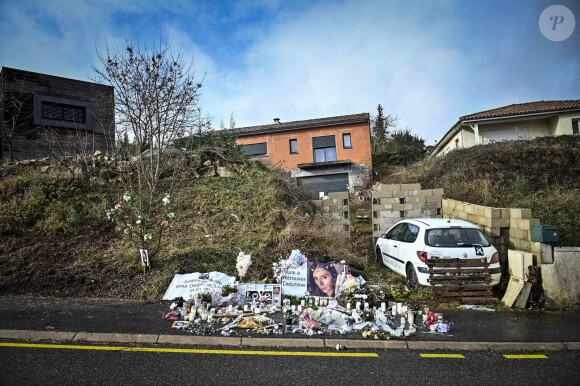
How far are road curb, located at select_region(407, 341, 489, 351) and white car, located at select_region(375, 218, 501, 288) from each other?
2.08 meters

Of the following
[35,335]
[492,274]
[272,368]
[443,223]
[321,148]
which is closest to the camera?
[272,368]

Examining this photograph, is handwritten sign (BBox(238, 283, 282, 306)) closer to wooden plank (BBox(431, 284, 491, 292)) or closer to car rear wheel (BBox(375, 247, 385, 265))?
wooden plank (BBox(431, 284, 491, 292))

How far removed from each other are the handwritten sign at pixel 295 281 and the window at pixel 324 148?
19.6 meters

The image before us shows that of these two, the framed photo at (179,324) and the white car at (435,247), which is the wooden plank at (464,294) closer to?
the white car at (435,247)

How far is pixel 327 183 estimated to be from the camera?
83.0ft

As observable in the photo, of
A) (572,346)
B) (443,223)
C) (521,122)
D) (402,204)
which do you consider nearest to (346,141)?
(521,122)

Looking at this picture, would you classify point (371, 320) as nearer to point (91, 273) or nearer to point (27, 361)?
point (27, 361)

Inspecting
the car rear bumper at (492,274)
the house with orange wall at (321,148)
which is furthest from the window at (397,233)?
the house with orange wall at (321,148)

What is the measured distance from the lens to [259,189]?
11.3m

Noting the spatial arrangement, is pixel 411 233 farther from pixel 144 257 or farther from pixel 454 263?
pixel 144 257

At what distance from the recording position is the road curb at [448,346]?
4.52m

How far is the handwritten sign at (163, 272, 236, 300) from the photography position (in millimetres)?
6535

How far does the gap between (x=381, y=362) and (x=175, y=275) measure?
181 inches

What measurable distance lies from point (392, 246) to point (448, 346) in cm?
378
